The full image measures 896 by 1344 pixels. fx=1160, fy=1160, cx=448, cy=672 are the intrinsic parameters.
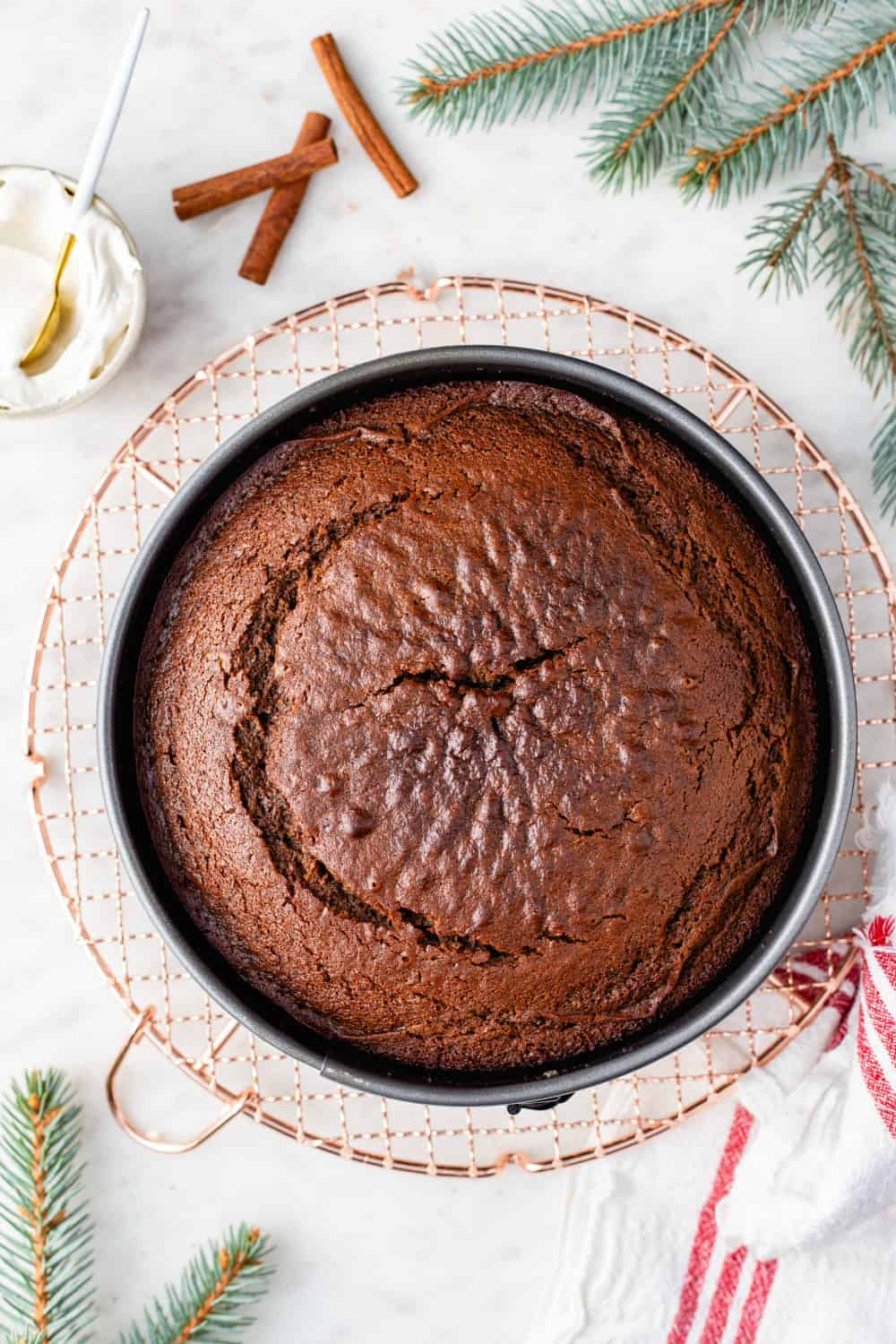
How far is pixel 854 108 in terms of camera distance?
175 cm

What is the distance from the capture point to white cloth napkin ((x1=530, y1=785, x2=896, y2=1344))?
71.9 inches

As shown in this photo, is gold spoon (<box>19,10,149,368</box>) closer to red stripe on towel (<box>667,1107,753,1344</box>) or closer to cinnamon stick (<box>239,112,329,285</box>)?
cinnamon stick (<box>239,112,329,285</box>)

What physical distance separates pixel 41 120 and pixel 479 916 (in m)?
1.51

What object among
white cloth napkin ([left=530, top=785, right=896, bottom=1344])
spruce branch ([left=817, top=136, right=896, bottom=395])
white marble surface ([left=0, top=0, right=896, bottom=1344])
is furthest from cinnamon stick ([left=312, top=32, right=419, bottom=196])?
white cloth napkin ([left=530, top=785, right=896, bottom=1344])

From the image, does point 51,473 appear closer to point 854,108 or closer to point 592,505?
point 592,505

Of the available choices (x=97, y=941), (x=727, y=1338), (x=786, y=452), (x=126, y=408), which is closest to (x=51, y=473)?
(x=126, y=408)

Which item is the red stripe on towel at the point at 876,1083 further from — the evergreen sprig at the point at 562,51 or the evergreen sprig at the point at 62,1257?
the evergreen sprig at the point at 562,51

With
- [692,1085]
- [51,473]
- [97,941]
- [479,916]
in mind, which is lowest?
[692,1085]

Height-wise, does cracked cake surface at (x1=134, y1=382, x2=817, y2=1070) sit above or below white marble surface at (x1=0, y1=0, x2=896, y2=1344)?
below

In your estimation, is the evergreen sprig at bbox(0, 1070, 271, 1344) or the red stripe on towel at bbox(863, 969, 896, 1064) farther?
the evergreen sprig at bbox(0, 1070, 271, 1344)

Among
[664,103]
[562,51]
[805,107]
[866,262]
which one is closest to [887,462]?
[866,262]

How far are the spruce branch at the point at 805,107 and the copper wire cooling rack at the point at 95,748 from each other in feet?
0.91

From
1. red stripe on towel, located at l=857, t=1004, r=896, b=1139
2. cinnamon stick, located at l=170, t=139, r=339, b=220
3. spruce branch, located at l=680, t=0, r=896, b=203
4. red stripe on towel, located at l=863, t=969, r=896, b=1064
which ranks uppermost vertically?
cinnamon stick, located at l=170, t=139, r=339, b=220

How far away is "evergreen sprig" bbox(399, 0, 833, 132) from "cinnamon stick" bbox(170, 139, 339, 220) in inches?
6.6
